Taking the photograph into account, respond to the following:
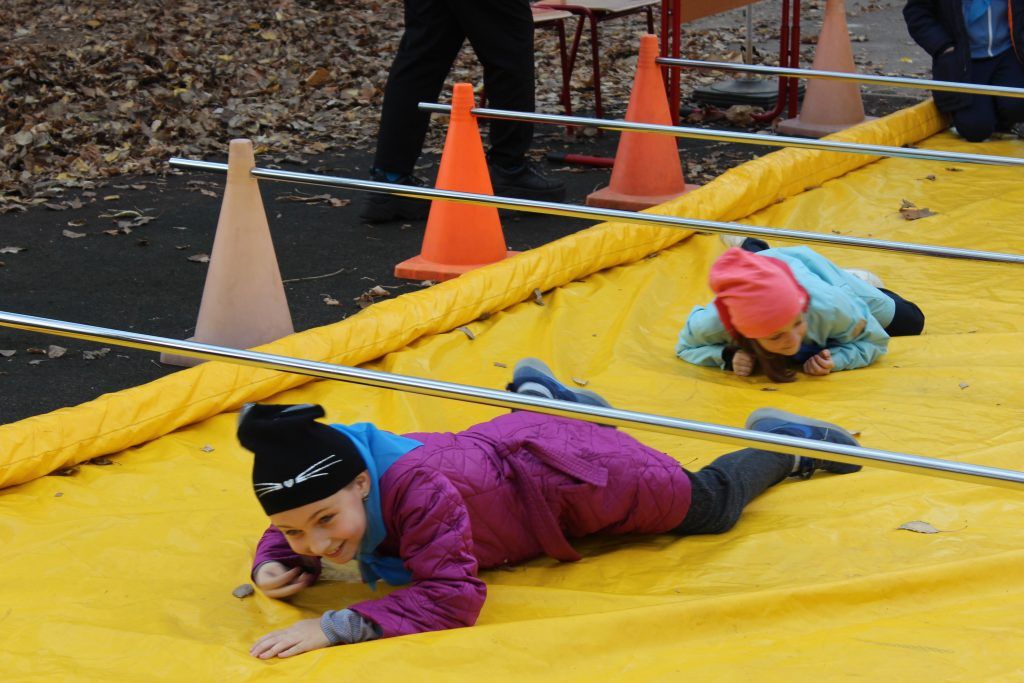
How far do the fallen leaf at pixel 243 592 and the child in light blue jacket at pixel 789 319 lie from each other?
1.41 m

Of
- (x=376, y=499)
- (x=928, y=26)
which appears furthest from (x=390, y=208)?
(x=376, y=499)

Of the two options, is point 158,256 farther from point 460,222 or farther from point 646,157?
point 646,157

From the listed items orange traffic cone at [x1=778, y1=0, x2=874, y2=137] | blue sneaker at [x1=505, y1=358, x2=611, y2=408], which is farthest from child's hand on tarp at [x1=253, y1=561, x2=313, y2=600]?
orange traffic cone at [x1=778, y1=0, x2=874, y2=137]

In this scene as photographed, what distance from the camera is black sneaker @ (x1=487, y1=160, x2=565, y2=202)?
4.99m

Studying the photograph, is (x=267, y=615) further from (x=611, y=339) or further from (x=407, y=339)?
(x=611, y=339)

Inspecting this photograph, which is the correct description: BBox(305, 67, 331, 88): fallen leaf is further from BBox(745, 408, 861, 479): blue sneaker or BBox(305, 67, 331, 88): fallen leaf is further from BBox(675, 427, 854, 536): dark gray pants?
BBox(675, 427, 854, 536): dark gray pants

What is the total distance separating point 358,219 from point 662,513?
311 centimetres

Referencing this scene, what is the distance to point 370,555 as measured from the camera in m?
2.11

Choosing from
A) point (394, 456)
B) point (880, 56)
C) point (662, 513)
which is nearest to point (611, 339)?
point (662, 513)

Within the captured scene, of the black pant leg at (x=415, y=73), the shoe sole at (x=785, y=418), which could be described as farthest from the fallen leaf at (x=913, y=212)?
the shoe sole at (x=785, y=418)

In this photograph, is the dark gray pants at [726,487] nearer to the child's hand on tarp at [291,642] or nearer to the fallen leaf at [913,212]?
the child's hand on tarp at [291,642]

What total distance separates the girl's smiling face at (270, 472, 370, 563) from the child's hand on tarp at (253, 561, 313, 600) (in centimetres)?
17

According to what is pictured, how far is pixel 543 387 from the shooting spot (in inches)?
105

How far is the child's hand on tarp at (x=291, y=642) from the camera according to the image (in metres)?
1.96
